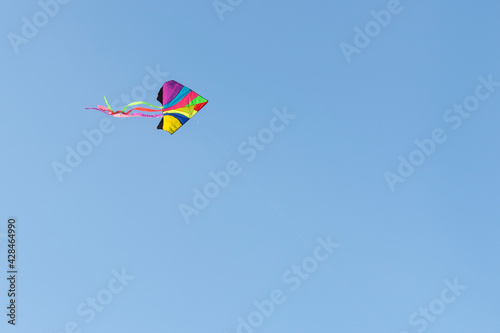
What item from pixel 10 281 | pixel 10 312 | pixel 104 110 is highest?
pixel 104 110

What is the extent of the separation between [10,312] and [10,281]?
4.77 ft

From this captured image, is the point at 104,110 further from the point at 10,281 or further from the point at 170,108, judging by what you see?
the point at 10,281

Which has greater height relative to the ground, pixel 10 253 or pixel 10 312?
pixel 10 253

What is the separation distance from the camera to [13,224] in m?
19.1

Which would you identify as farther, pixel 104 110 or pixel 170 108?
pixel 170 108

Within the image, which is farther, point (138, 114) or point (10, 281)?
point (10, 281)

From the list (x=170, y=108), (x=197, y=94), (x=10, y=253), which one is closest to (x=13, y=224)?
(x=10, y=253)

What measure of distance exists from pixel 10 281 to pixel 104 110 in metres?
9.96

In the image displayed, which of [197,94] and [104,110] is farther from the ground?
[104,110]

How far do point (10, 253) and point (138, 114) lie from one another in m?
9.54

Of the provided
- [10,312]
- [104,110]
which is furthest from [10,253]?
[104,110]

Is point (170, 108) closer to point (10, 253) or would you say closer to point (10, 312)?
point (10, 253)

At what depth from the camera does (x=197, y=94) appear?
18500 millimetres

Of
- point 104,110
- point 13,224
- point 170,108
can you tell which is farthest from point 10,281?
point 170,108
